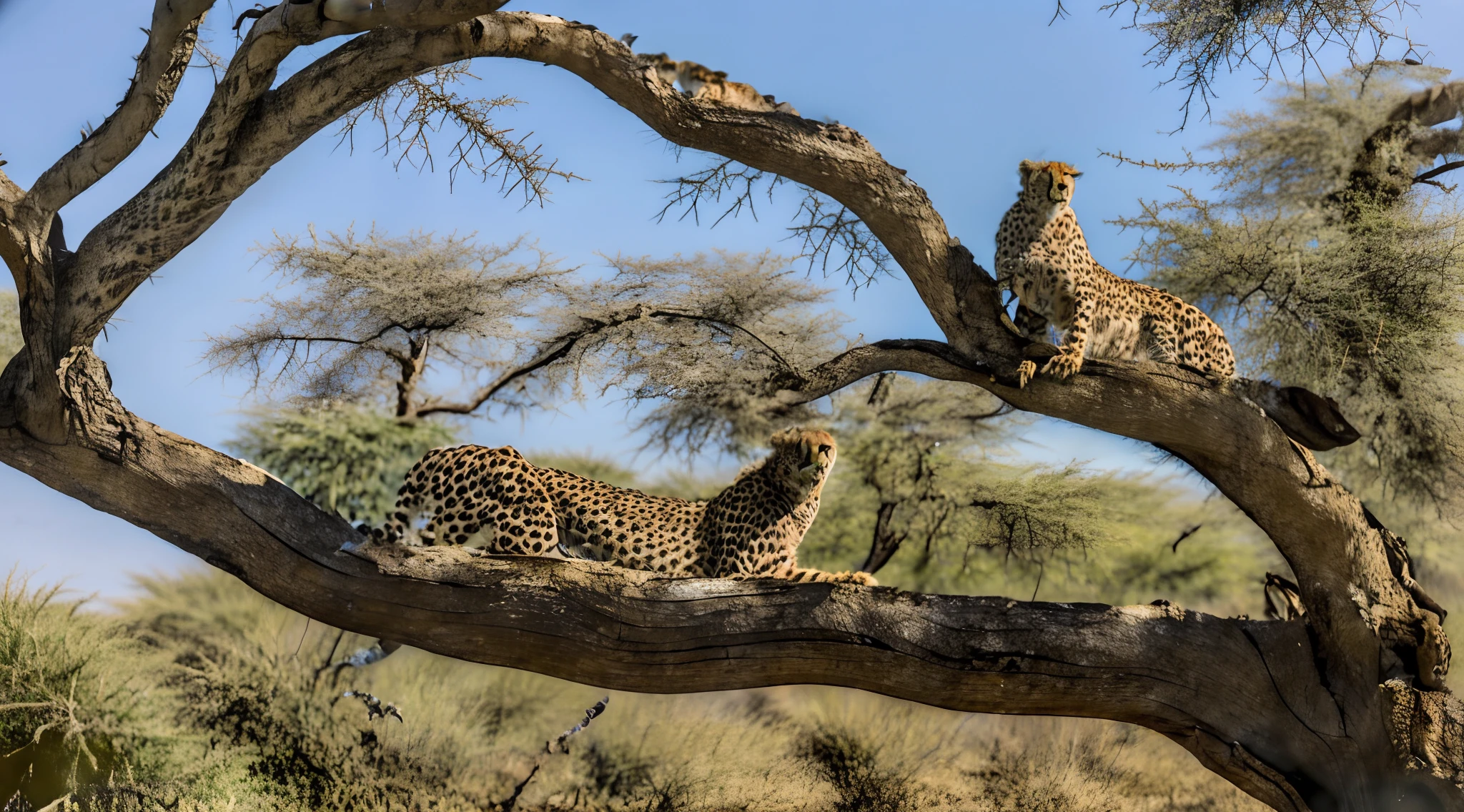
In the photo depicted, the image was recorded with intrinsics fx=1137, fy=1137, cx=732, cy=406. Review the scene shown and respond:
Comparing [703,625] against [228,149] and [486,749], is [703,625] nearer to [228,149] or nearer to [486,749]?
[228,149]

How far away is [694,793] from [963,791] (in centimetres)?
198

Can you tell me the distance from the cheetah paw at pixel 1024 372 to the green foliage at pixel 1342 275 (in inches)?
165

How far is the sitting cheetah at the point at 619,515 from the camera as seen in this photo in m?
4.94

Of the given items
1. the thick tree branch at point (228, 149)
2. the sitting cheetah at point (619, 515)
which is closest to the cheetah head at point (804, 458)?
the sitting cheetah at point (619, 515)

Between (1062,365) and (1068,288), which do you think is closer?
(1062,365)

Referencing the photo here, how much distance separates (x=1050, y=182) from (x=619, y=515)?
2.59 metres

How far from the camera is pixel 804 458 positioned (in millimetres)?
5078

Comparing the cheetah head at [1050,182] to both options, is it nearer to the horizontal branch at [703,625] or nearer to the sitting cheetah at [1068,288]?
the sitting cheetah at [1068,288]

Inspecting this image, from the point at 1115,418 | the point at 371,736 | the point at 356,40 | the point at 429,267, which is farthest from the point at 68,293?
the point at 1115,418

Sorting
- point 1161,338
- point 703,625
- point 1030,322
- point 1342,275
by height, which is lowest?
point 703,625

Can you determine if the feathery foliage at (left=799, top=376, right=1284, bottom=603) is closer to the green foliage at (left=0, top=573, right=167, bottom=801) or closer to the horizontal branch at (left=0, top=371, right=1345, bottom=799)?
the horizontal branch at (left=0, top=371, right=1345, bottom=799)

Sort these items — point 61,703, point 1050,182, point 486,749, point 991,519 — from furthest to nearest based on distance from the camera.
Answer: point 486,749 < point 991,519 < point 61,703 < point 1050,182

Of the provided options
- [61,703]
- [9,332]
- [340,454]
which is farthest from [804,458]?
[9,332]

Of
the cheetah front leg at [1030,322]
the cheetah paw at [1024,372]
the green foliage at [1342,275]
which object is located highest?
the green foliage at [1342,275]
